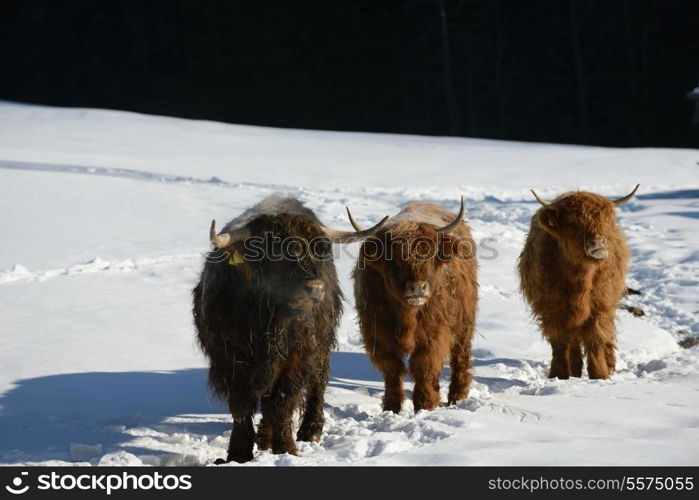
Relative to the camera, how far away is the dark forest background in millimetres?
27641

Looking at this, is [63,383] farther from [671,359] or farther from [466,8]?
[466,8]

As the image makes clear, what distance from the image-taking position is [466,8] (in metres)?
29.1

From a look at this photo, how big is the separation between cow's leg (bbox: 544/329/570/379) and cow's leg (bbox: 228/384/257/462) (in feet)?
7.36

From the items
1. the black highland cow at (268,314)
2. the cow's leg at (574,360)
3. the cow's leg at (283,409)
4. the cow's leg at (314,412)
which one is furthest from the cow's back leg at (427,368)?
the cow's leg at (574,360)

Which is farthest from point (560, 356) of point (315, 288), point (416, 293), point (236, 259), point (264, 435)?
point (236, 259)

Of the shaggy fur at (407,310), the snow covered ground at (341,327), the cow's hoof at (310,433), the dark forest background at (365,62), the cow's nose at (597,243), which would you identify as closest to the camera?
the snow covered ground at (341,327)

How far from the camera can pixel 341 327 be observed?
285 inches

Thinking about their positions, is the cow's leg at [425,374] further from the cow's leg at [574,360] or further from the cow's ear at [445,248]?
the cow's leg at [574,360]

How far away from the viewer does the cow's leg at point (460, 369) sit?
5812 millimetres

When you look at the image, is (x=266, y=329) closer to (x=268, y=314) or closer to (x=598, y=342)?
(x=268, y=314)

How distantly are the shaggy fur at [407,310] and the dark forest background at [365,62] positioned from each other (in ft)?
72.9

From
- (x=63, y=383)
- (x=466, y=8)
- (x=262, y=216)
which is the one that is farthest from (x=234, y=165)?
(x=466, y=8)
